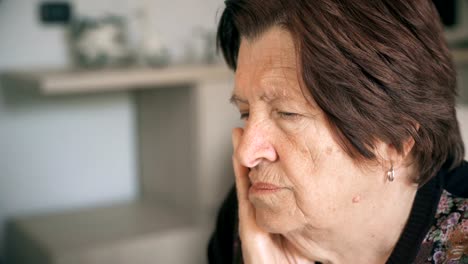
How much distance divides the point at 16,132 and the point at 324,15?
1739 mm

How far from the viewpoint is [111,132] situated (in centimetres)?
266

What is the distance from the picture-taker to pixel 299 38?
1.05 meters

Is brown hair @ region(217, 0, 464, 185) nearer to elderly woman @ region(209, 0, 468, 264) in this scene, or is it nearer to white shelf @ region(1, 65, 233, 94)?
elderly woman @ region(209, 0, 468, 264)

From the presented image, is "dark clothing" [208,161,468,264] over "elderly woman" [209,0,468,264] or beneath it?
beneath

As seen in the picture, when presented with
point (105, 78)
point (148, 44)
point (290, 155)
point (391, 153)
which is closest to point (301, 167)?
point (290, 155)

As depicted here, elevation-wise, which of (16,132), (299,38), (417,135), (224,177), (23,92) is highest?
(299,38)

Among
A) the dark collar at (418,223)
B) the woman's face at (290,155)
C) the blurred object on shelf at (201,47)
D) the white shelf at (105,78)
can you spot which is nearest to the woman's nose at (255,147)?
the woman's face at (290,155)

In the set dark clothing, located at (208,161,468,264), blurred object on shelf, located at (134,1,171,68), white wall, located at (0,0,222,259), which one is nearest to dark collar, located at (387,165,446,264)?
dark clothing, located at (208,161,468,264)

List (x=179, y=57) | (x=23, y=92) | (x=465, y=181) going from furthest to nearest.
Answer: (x=179, y=57) < (x=23, y=92) < (x=465, y=181)

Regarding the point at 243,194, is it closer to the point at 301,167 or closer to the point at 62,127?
the point at 301,167

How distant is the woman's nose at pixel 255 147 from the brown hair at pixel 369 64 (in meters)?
0.12

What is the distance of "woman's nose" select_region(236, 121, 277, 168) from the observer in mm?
1087

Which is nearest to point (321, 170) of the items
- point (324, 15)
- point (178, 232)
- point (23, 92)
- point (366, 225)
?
point (366, 225)

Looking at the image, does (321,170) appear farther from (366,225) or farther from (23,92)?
(23,92)
